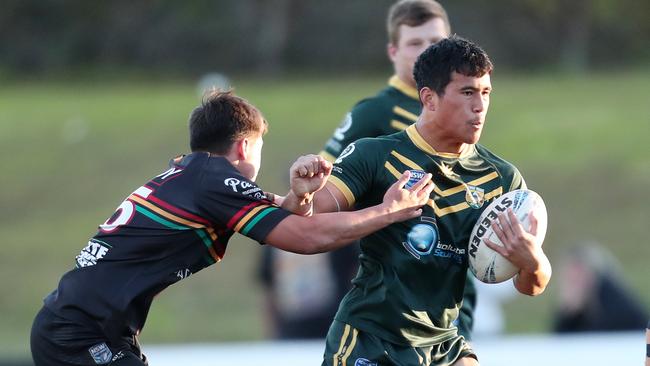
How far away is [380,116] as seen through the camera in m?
6.85

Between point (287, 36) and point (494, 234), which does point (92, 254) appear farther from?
point (287, 36)

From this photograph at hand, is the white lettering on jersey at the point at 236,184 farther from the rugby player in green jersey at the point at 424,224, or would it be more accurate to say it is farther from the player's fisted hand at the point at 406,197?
the player's fisted hand at the point at 406,197

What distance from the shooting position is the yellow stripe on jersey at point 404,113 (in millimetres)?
6852

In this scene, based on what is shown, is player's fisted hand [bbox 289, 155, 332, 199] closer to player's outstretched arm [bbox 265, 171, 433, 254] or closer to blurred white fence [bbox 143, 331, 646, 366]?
player's outstretched arm [bbox 265, 171, 433, 254]

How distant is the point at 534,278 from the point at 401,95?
75.2 inches

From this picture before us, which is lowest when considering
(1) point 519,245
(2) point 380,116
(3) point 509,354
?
(3) point 509,354

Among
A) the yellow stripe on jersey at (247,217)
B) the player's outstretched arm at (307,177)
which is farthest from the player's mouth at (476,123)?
the yellow stripe on jersey at (247,217)

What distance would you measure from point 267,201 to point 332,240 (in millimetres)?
368

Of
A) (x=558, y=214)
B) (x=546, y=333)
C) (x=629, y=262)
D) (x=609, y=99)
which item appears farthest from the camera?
(x=609, y=99)

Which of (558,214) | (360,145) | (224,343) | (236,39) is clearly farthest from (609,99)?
(360,145)

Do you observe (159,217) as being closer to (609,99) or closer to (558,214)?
(558,214)

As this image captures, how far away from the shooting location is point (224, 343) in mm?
Result: 15109

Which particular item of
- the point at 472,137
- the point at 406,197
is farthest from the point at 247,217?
the point at 472,137

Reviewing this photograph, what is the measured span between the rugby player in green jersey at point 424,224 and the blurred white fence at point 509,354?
11.6 feet
